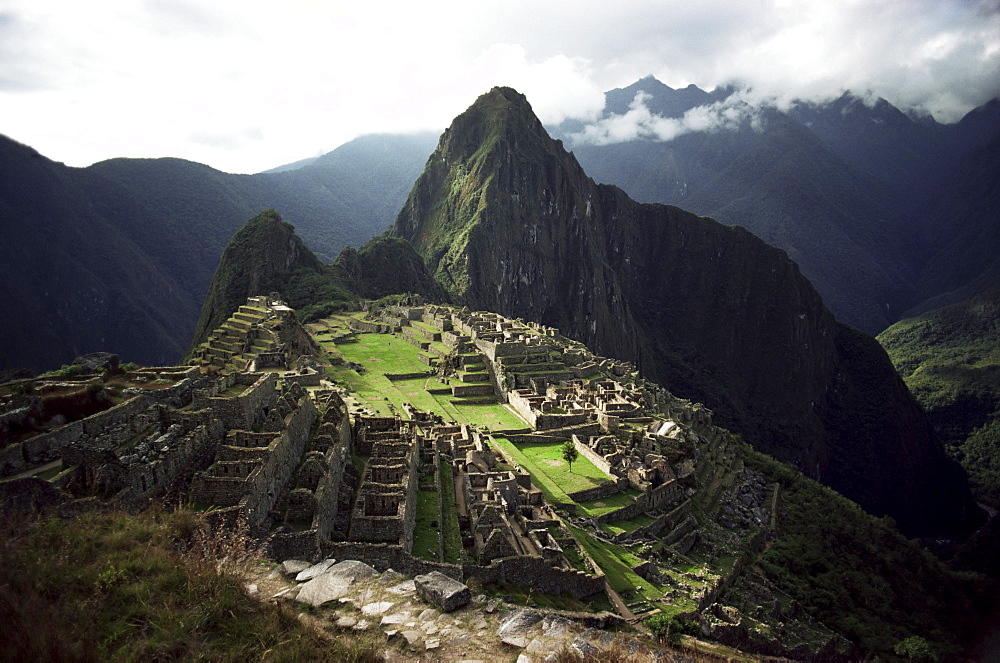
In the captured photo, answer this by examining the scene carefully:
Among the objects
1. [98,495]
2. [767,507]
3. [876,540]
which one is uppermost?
[98,495]

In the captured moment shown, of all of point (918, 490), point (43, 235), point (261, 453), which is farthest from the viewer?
point (918, 490)

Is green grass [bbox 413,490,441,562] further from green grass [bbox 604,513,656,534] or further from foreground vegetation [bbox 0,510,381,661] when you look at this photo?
green grass [bbox 604,513,656,534]

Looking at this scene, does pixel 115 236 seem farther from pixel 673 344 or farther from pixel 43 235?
pixel 673 344

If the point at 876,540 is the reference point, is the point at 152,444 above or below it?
above

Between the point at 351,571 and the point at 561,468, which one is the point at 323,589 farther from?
the point at 561,468

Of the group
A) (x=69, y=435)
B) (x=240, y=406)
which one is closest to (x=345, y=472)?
(x=240, y=406)

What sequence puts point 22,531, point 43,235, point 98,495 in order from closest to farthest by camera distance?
point 22,531
point 98,495
point 43,235

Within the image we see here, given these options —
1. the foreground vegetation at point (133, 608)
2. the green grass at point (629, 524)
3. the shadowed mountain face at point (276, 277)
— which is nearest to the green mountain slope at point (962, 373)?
the green grass at point (629, 524)

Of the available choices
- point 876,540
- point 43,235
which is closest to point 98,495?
point 876,540
